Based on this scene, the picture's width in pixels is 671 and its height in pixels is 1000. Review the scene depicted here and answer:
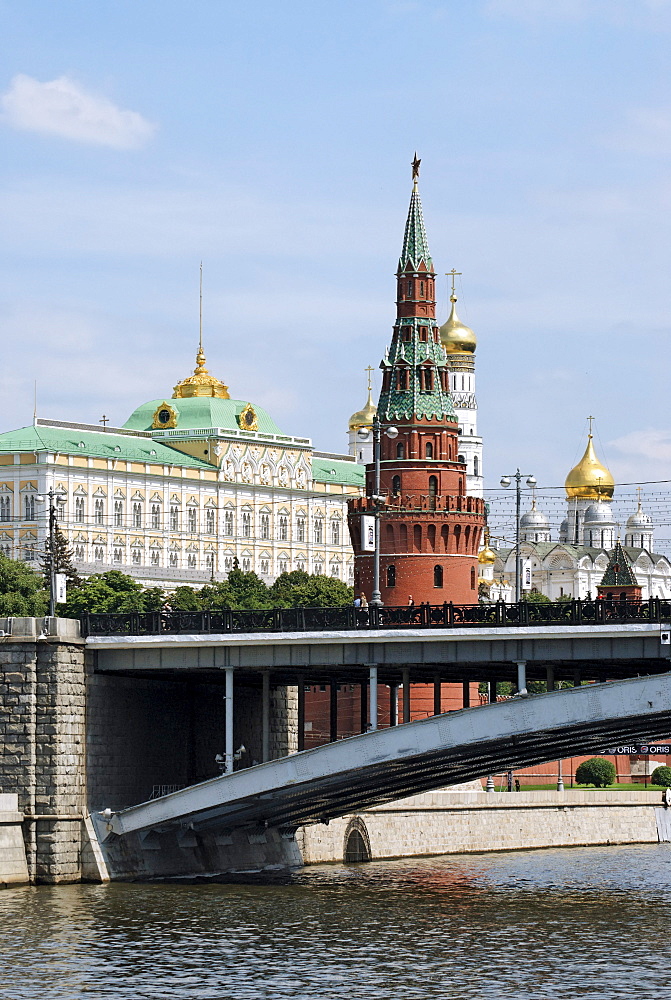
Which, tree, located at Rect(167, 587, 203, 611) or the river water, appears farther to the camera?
tree, located at Rect(167, 587, 203, 611)

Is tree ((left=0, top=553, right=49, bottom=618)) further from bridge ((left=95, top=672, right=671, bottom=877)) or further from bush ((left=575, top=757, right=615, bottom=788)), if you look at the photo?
bridge ((left=95, top=672, right=671, bottom=877))

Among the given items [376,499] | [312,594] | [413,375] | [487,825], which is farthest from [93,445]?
[376,499]

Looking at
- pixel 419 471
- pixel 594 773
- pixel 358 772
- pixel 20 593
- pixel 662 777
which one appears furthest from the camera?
pixel 20 593

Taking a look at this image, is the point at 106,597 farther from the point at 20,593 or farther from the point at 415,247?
the point at 415,247

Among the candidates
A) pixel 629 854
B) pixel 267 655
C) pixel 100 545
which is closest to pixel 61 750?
pixel 267 655

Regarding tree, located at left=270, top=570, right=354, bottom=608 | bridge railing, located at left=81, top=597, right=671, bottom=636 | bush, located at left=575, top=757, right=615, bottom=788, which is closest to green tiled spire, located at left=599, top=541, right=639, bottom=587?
tree, located at left=270, top=570, right=354, bottom=608

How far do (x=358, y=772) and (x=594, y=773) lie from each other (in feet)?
143

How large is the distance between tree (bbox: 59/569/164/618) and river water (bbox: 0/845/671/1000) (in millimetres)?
54840

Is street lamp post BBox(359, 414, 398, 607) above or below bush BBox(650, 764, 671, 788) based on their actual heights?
above

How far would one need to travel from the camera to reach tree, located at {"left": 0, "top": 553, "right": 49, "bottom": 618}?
119 m

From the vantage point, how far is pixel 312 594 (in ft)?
434

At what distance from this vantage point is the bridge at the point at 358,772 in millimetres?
52156

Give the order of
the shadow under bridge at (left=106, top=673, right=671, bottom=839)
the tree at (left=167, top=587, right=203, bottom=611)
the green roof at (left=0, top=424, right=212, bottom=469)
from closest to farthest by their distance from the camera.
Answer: the shadow under bridge at (left=106, top=673, right=671, bottom=839) < the tree at (left=167, top=587, right=203, bottom=611) < the green roof at (left=0, top=424, right=212, bottom=469)

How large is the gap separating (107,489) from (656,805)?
348 ft
